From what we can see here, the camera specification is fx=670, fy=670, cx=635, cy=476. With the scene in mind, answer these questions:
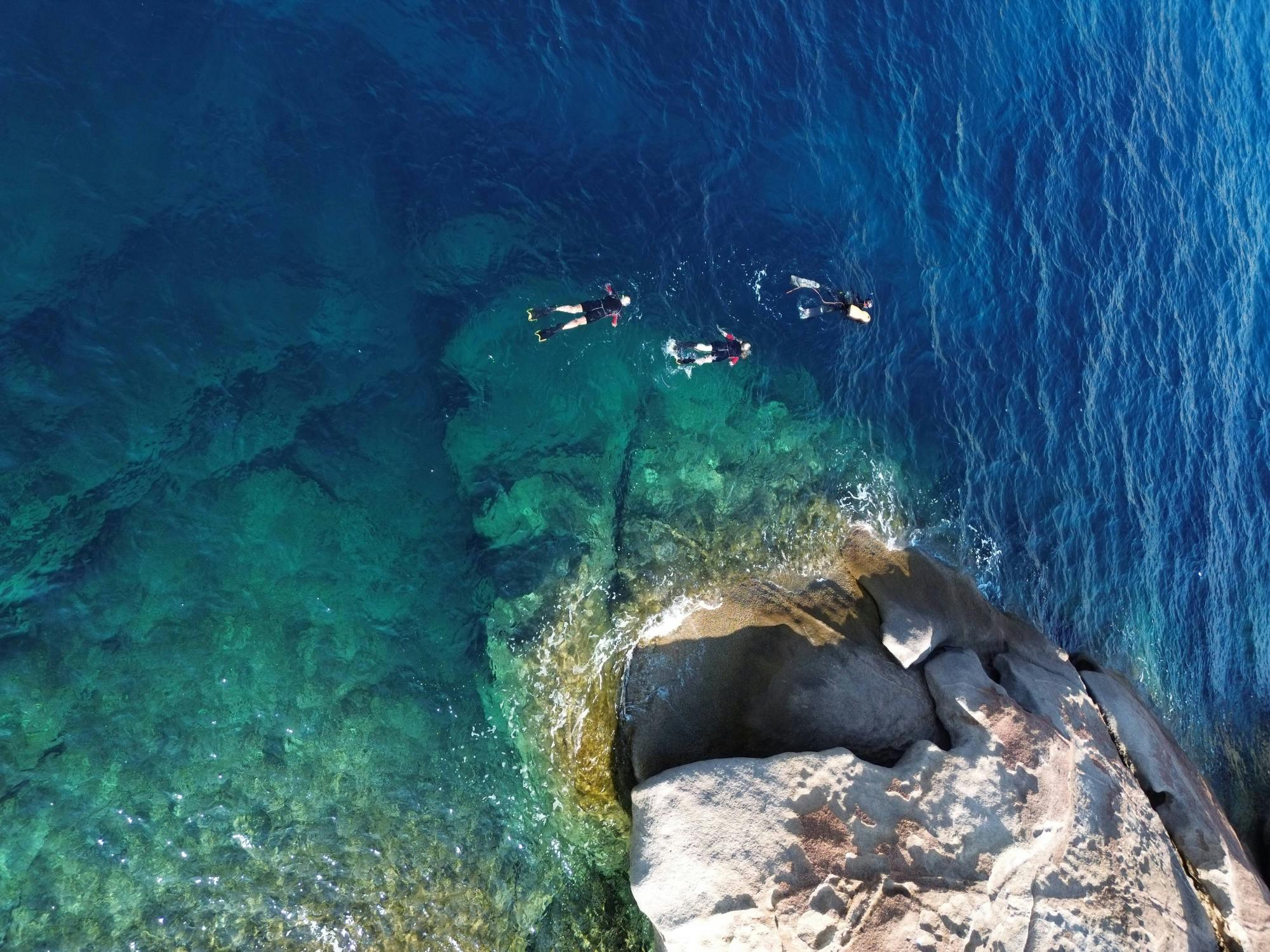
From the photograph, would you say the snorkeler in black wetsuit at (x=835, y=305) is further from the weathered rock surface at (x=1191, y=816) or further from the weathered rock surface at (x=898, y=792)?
the weathered rock surface at (x=1191, y=816)

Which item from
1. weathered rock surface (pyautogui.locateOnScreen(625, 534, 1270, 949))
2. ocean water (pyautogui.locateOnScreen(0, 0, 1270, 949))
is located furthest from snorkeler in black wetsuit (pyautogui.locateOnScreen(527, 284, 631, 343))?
weathered rock surface (pyautogui.locateOnScreen(625, 534, 1270, 949))

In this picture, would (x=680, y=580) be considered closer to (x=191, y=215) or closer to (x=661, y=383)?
(x=661, y=383)

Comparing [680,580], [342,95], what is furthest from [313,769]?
[342,95]

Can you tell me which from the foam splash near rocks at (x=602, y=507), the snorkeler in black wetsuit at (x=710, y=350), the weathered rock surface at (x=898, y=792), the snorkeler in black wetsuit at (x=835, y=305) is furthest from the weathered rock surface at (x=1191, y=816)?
the snorkeler in black wetsuit at (x=710, y=350)

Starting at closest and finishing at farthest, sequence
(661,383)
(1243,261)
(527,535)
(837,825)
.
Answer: (837,825), (527,535), (661,383), (1243,261)

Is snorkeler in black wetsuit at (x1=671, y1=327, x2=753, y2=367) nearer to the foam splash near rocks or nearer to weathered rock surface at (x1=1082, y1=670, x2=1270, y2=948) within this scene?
the foam splash near rocks
